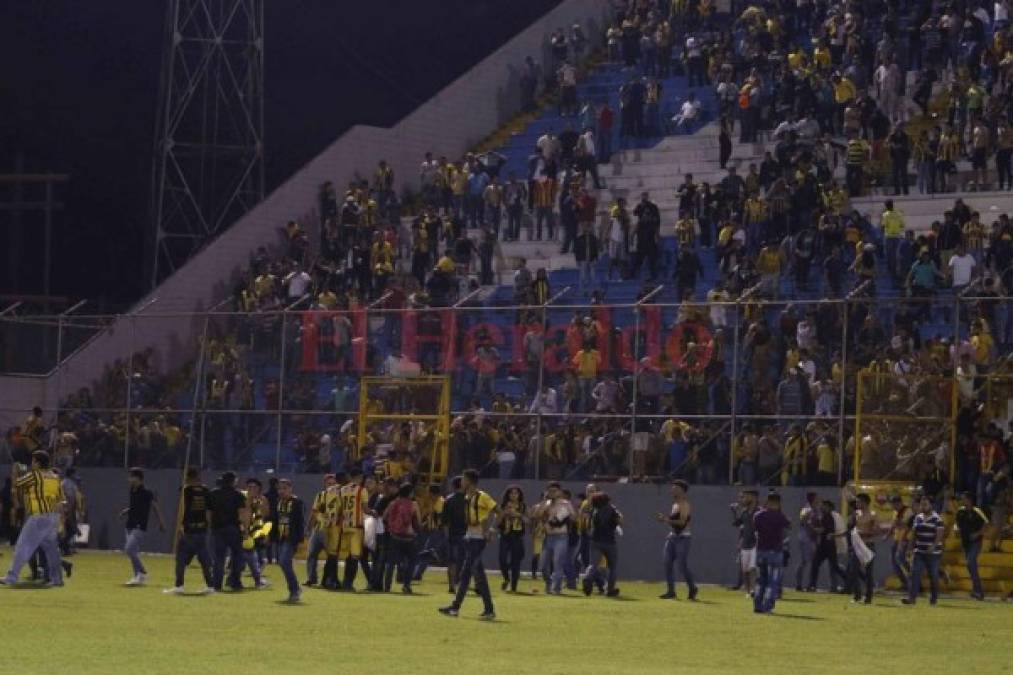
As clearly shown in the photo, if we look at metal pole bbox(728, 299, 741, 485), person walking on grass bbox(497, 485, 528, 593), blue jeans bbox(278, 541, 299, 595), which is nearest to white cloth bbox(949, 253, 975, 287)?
metal pole bbox(728, 299, 741, 485)

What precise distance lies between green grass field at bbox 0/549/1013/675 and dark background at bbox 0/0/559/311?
73.7ft

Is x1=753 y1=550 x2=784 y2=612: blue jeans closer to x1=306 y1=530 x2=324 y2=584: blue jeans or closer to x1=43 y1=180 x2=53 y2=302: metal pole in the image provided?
x1=306 y1=530 x2=324 y2=584: blue jeans

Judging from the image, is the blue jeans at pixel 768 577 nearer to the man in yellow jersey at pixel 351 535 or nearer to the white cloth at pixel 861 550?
the white cloth at pixel 861 550

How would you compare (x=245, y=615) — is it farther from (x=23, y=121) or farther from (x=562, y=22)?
(x=562, y=22)

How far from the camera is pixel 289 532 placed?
30.7 meters

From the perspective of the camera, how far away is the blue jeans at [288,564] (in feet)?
93.7

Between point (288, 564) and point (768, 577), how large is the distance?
645 centimetres

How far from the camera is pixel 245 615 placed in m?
25.9

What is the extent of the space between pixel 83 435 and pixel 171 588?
14.5 m

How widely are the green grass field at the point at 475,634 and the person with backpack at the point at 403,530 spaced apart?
0.66 meters

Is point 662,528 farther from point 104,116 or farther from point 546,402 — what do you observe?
point 104,116

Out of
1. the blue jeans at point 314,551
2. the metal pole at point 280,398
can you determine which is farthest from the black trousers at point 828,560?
the metal pole at point 280,398

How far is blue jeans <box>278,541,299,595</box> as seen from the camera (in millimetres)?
28562

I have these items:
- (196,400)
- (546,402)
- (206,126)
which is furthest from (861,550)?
(206,126)
